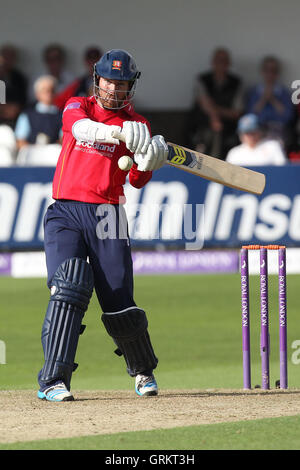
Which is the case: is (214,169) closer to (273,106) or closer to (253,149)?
(253,149)

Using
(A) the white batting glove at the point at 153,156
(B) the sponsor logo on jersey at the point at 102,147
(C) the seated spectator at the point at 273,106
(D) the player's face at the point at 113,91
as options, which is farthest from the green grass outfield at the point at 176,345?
(C) the seated spectator at the point at 273,106

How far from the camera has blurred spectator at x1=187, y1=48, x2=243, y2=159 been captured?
594 inches

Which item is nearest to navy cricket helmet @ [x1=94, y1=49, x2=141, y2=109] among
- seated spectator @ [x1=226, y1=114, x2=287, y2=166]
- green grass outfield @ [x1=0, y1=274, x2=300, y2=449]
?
green grass outfield @ [x1=0, y1=274, x2=300, y2=449]

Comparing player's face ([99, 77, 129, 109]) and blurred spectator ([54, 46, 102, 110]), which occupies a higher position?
blurred spectator ([54, 46, 102, 110])

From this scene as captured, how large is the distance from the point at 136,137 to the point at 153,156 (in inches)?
5.3

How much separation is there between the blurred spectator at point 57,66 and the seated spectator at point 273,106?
253 cm

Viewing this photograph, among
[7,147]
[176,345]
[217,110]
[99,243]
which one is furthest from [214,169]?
[217,110]

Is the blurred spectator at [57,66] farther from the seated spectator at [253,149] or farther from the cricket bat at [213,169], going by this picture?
the cricket bat at [213,169]

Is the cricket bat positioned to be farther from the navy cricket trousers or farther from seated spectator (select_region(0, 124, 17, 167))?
seated spectator (select_region(0, 124, 17, 167))

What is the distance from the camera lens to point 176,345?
8.80 meters

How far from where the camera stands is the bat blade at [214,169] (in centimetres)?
584

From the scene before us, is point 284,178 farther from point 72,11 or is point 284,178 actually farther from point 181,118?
point 72,11

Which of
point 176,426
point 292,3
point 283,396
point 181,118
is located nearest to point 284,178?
point 181,118

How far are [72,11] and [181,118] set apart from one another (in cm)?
250
